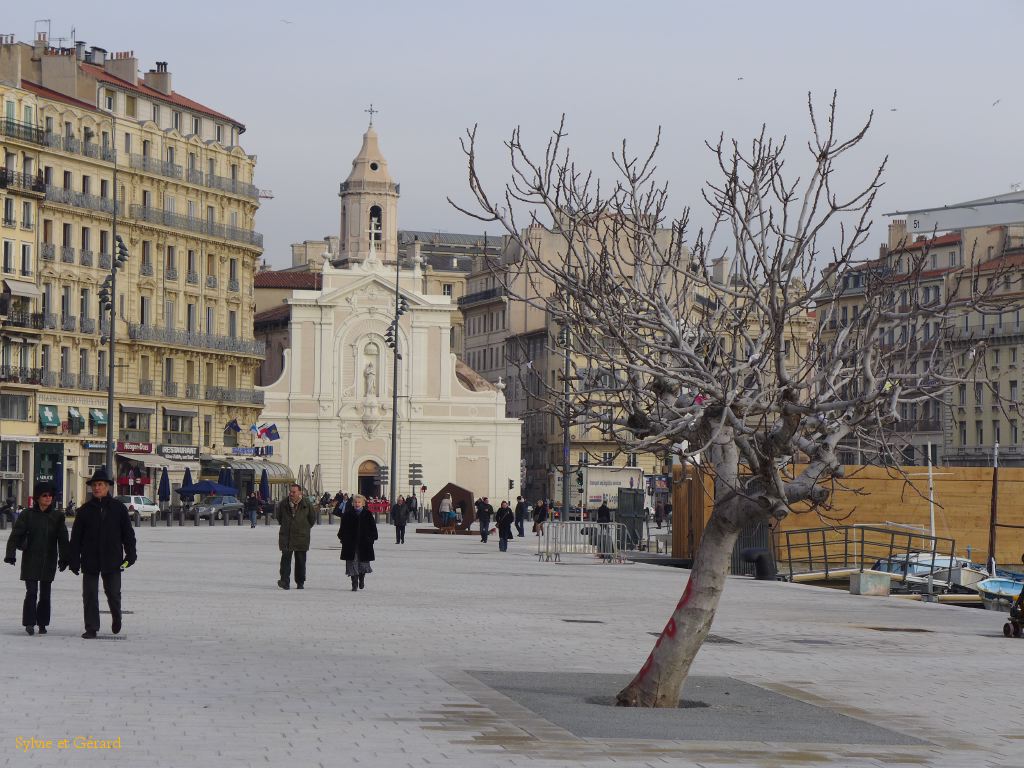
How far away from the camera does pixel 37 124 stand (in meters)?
83.2

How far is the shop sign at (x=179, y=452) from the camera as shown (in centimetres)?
9156

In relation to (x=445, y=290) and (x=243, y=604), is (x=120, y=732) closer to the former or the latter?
(x=243, y=604)

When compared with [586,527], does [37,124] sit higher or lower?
higher

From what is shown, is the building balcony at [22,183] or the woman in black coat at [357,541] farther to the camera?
the building balcony at [22,183]

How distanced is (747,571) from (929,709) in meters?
25.8

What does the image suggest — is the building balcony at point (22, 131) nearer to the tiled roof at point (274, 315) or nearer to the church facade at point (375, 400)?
the church facade at point (375, 400)

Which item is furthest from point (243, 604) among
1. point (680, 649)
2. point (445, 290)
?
point (445, 290)

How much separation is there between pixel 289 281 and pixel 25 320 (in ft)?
212

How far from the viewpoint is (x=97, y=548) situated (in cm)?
1972

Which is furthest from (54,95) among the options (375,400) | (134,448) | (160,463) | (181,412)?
(375,400)

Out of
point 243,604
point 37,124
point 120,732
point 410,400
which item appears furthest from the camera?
point 410,400

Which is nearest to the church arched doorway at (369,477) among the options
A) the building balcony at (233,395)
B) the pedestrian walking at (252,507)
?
the building balcony at (233,395)

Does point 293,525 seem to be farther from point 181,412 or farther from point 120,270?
point 181,412

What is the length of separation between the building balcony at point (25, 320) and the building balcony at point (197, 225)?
34.3ft
